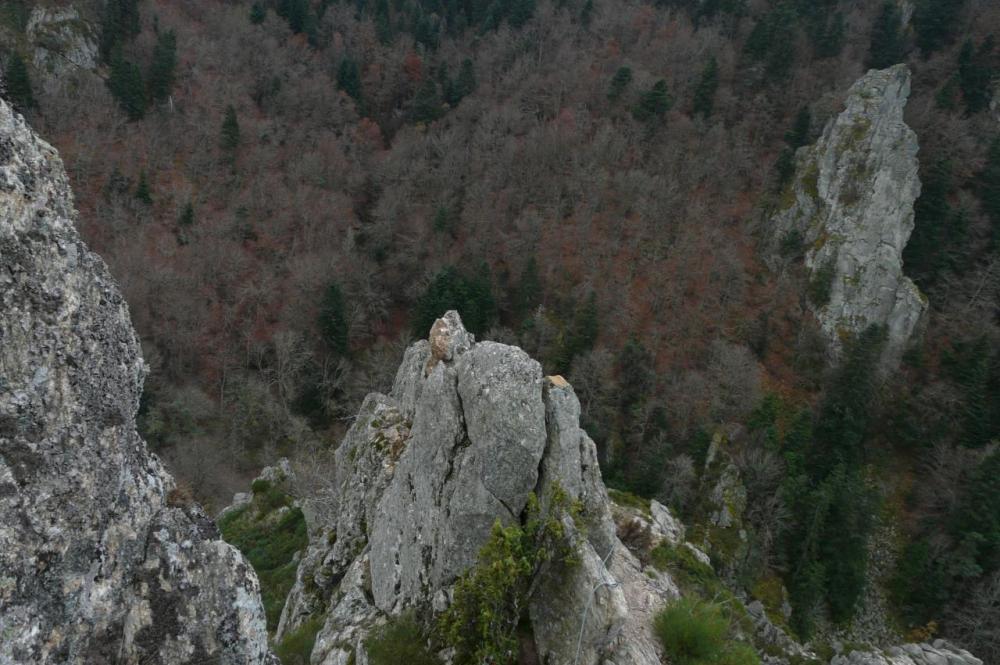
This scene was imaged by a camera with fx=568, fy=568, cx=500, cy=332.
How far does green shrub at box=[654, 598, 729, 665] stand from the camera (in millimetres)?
9062

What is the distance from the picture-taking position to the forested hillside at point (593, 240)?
3856cm

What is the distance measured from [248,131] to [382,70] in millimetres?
22315

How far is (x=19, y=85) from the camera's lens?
165 feet

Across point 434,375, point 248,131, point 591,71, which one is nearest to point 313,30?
point 248,131

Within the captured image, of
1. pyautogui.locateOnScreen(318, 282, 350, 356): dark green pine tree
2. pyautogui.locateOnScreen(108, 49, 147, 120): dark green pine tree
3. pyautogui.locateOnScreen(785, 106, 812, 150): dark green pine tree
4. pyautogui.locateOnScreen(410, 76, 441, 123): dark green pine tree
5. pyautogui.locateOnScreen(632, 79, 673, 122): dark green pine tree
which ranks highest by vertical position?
pyautogui.locateOnScreen(785, 106, 812, 150): dark green pine tree

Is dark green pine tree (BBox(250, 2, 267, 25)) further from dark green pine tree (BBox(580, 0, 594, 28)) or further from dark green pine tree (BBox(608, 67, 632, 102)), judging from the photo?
dark green pine tree (BBox(608, 67, 632, 102))

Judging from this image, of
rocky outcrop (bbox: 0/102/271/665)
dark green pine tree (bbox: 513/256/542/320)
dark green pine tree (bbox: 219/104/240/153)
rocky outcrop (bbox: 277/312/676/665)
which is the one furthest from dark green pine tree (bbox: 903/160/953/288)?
dark green pine tree (bbox: 219/104/240/153)

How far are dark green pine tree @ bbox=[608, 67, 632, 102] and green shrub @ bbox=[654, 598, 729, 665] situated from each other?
6861cm

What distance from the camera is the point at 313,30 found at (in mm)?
80062

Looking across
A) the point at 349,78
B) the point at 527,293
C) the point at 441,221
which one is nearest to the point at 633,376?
the point at 527,293

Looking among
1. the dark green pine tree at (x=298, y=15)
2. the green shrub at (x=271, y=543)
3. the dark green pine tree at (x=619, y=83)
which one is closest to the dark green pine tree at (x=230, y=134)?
the dark green pine tree at (x=298, y=15)

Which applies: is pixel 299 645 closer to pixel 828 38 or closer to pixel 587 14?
pixel 828 38

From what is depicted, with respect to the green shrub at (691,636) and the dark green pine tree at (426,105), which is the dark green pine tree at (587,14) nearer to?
the dark green pine tree at (426,105)

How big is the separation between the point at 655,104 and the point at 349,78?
38.9 m
